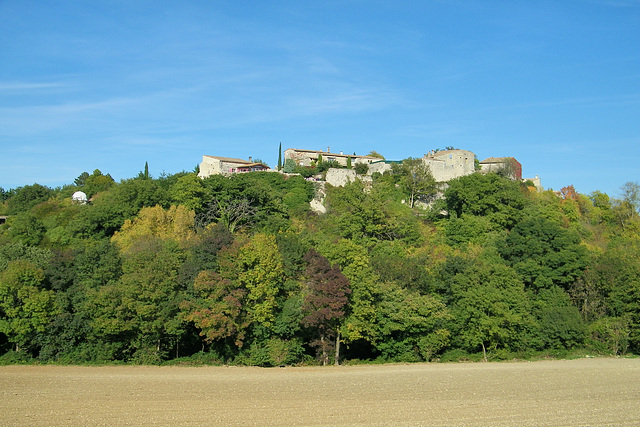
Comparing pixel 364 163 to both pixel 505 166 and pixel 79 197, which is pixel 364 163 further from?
pixel 79 197

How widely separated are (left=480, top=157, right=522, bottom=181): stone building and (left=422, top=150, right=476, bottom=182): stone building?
8.25ft

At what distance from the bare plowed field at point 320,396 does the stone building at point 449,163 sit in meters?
42.0

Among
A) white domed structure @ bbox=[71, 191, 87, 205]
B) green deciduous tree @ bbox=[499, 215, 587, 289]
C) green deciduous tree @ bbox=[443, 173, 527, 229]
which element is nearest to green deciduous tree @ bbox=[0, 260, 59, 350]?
green deciduous tree @ bbox=[499, 215, 587, 289]

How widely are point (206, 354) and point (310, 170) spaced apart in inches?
1594

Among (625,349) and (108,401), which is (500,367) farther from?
(108,401)

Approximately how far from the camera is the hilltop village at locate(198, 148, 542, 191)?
226 feet

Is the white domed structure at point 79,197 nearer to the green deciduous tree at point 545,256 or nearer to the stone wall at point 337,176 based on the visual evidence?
the stone wall at point 337,176

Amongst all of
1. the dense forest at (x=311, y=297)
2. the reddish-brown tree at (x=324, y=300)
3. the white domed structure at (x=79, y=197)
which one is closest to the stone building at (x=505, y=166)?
the dense forest at (x=311, y=297)

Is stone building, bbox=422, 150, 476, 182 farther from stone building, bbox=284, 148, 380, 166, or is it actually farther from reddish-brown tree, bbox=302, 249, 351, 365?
reddish-brown tree, bbox=302, 249, 351, 365

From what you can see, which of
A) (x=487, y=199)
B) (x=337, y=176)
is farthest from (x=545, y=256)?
(x=337, y=176)

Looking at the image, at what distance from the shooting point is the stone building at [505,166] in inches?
2854

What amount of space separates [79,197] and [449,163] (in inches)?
1793

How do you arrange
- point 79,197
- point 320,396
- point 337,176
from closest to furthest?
1. point 320,396
2. point 79,197
3. point 337,176

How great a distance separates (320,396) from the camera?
69.0 feet
